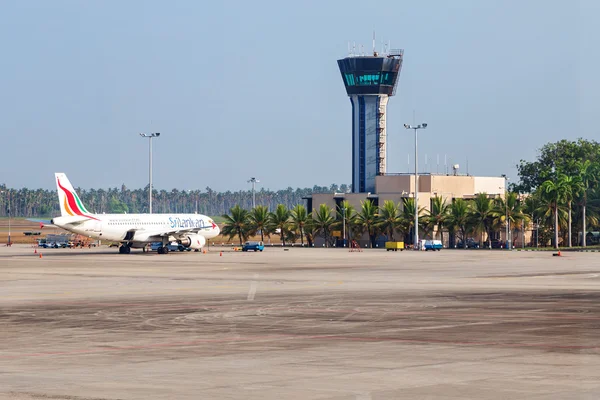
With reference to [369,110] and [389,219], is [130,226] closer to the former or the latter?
[389,219]

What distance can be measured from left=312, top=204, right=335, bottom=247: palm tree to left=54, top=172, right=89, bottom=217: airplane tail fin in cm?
5858

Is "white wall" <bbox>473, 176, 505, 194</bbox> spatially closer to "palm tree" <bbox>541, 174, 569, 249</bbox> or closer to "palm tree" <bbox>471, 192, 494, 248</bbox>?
"palm tree" <bbox>471, 192, 494, 248</bbox>

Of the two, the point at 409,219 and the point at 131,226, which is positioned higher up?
the point at 409,219

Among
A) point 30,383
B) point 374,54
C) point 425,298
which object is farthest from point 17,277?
point 374,54

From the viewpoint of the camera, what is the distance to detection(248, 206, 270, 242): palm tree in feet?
517

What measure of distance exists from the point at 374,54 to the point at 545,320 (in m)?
145

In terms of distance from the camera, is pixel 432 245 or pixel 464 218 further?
pixel 464 218

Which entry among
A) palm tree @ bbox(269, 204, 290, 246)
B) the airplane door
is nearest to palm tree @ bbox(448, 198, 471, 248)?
palm tree @ bbox(269, 204, 290, 246)

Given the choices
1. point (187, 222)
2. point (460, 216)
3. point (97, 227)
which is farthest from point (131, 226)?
point (460, 216)

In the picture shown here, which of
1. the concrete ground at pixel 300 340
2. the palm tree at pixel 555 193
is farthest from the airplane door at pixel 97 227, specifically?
the palm tree at pixel 555 193

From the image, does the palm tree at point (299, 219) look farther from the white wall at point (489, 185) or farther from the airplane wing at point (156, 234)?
the airplane wing at point (156, 234)

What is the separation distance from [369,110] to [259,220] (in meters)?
28.9

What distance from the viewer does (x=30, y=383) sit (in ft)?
63.9

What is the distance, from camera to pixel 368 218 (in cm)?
15038
